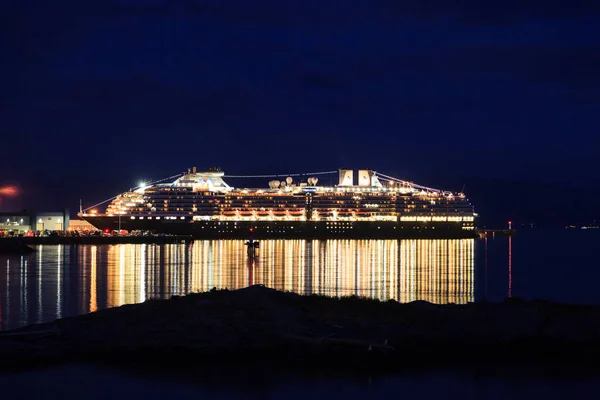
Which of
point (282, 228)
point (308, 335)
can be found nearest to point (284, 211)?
point (282, 228)

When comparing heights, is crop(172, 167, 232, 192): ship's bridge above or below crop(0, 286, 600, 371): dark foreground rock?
above

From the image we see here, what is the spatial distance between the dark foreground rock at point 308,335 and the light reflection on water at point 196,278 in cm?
508

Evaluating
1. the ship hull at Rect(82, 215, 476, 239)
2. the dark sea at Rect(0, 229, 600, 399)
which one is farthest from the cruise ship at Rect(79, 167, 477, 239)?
the dark sea at Rect(0, 229, 600, 399)

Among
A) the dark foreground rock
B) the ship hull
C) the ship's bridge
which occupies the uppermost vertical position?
the ship's bridge

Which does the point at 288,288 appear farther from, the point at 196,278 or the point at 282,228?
the point at 282,228

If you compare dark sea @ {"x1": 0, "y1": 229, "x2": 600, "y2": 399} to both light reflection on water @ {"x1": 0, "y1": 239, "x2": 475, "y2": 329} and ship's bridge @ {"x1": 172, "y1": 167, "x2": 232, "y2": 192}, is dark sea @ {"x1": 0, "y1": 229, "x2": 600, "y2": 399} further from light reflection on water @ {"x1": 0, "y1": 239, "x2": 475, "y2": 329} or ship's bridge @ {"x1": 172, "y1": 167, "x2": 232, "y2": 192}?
ship's bridge @ {"x1": 172, "y1": 167, "x2": 232, "y2": 192}

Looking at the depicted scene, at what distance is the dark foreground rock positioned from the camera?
49.4 feet

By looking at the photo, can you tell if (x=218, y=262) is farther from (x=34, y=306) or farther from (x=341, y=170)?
(x=341, y=170)

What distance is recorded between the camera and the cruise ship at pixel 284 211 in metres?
93.1

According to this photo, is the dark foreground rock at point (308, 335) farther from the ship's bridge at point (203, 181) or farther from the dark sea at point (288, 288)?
the ship's bridge at point (203, 181)

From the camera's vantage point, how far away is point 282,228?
311 ft

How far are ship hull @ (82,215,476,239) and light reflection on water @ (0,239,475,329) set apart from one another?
38969 millimetres

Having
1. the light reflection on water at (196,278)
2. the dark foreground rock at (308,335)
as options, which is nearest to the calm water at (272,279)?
the light reflection on water at (196,278)

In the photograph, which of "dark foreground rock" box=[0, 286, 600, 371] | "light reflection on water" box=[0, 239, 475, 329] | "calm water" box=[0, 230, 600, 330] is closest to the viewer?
"dark foreground rock" box=[0, 286, 600, 371]
